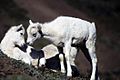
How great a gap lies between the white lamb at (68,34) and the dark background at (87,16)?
823 inches

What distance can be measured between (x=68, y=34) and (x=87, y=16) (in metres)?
45.9

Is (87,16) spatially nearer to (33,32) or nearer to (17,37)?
(17,37)

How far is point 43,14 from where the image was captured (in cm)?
5716

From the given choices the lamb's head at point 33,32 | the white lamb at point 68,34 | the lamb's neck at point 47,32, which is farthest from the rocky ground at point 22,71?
the lamb's neck at point 47,32

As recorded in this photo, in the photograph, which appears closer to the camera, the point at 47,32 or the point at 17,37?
the point at 47,32

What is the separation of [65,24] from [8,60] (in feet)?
6.86

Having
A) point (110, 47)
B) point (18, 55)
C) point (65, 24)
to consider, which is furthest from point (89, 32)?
point (110, 47)

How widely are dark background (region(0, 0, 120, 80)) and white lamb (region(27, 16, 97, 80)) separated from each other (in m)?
20.9

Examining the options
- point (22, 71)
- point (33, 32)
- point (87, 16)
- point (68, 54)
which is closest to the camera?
point (33, 32)

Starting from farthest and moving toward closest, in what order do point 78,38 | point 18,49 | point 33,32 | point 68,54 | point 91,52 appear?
point 91,52 < point 18,49 < point 78,38 < point 68,54 < point 33,32

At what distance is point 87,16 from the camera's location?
64562 mm

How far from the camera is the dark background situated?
49.2m

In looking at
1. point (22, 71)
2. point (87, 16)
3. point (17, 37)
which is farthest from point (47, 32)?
point (87, 16)

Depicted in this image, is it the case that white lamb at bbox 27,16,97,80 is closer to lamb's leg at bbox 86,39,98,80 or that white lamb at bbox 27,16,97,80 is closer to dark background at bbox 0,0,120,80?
lamb's leg at bbox 86,39,98,80
